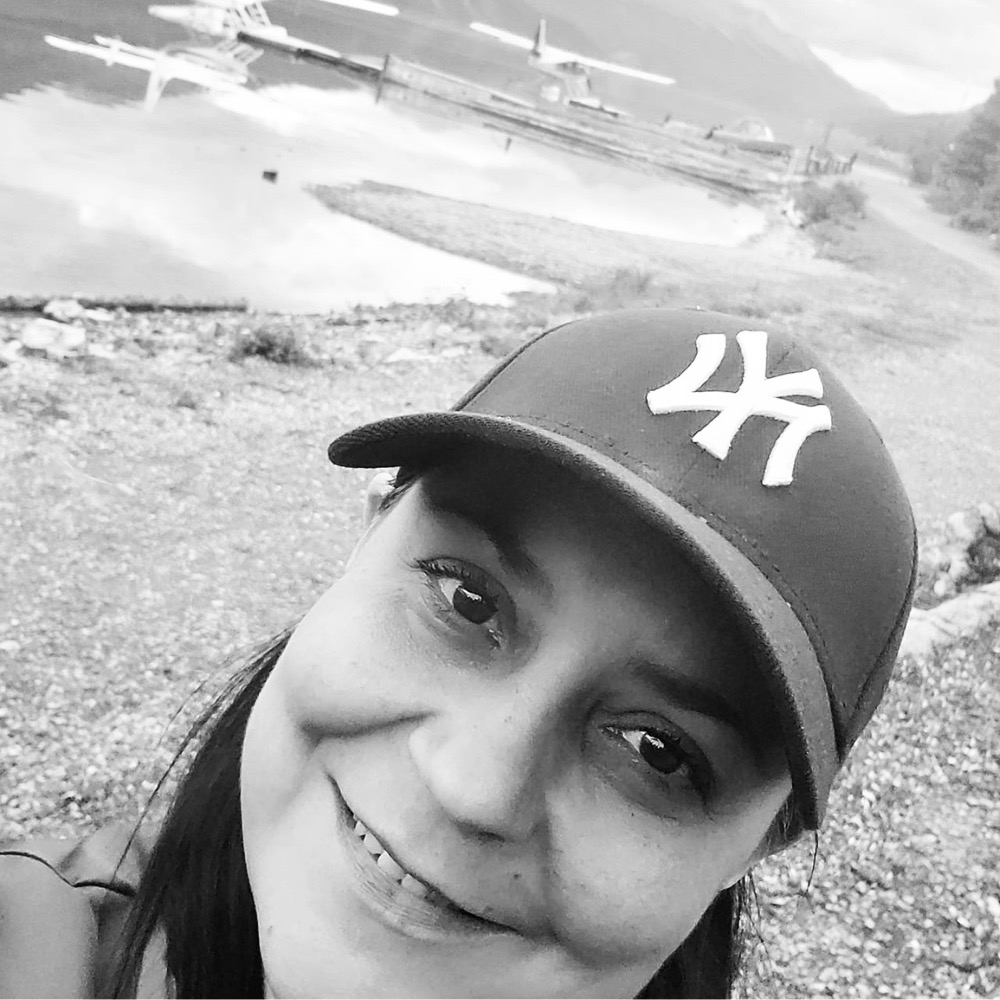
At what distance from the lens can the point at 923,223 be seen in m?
24.8

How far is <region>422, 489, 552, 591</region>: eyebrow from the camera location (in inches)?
37.7

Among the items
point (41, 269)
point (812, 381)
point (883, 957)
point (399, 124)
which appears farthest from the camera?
Result: point (399, 124)

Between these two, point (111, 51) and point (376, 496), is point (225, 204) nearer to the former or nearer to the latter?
point (111, 51)

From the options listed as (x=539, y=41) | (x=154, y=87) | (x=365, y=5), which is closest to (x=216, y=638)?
(x=154, y=87)

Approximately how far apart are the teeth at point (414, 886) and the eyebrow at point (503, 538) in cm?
32

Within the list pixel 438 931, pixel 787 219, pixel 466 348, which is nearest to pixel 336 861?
pixel 438 931

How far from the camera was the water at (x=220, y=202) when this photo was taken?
7.67 metres

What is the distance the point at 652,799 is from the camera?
0.96 m

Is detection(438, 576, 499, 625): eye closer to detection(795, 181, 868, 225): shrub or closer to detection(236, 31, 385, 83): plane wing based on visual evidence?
detection(236, 31, 385, 83): plane wing

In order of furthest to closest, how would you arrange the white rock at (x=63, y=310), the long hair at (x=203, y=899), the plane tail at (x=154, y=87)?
the plane tail at (x=154, y=87) → the white rock at (x=63, y=310) → the long hair at (x=203, y=899)

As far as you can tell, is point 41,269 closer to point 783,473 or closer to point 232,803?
point 232,803

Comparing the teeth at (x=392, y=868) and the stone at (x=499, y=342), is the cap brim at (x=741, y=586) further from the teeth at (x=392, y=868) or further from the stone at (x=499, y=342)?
the stone at (x=499, y=342)

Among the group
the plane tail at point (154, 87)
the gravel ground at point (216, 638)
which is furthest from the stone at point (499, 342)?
the plane tail at point (154, 87)

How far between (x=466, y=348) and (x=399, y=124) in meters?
11.9
